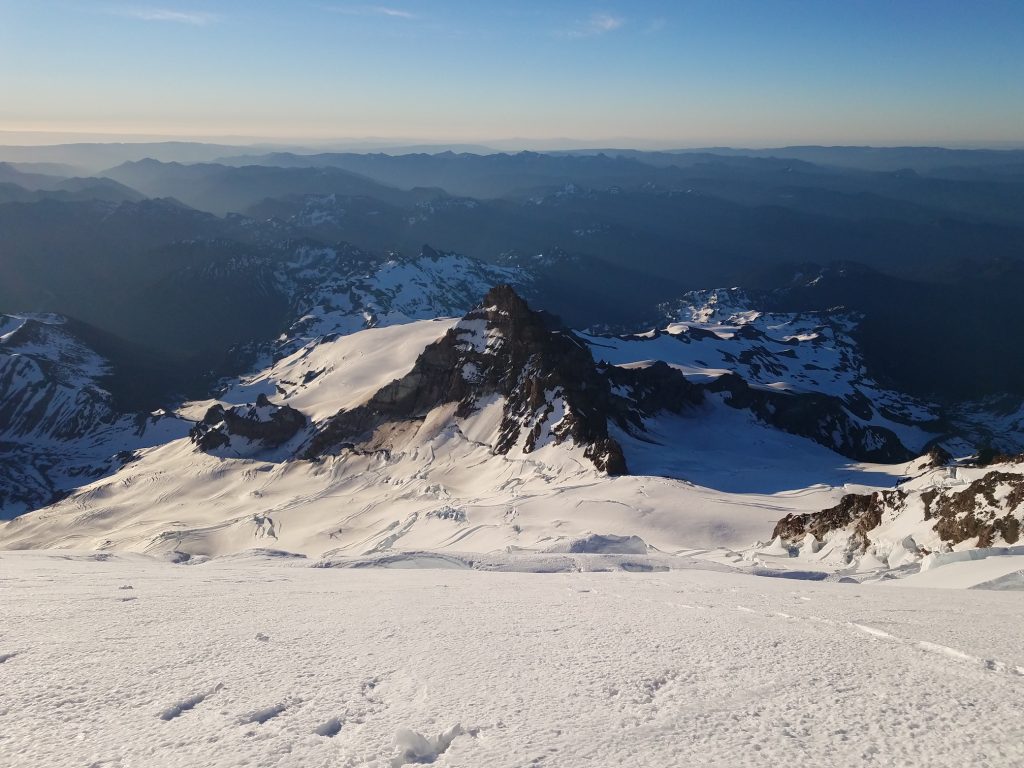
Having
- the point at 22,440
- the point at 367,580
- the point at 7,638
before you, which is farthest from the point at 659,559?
the point at 22,440

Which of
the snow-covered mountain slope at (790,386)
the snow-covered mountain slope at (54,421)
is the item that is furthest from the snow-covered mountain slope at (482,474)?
the snow-covered mountain slope at (54,421)

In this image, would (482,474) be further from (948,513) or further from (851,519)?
(948,513)

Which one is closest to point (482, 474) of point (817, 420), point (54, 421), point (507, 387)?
point (507, 387)

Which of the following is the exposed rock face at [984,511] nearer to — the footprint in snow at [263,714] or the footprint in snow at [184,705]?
the footprint in snow at [263,714]

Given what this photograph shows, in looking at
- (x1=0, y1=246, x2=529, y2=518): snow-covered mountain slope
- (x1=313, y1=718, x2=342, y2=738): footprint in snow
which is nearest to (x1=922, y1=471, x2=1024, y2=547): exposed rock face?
(x1=313, y1=718, x2=342, y2=738): footprint in snow

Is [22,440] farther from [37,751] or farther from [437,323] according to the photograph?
[37,751]

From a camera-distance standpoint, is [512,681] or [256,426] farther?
[256,426]
